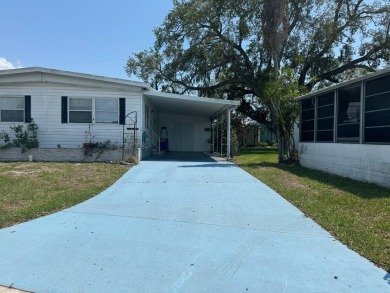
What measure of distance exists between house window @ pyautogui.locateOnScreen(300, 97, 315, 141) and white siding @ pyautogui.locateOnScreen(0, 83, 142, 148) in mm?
6519

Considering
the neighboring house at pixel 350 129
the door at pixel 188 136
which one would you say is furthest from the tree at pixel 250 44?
the neighboring house at pixel 350 129

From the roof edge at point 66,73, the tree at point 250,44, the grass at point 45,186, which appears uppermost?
the tree at point 250,44

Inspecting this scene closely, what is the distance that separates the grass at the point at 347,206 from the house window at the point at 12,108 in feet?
Result: 31.5

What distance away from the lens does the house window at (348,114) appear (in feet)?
33.0

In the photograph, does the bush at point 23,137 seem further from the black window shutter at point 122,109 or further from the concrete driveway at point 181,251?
the concrete driveway at point 181,251

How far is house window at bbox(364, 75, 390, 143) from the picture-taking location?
825cm

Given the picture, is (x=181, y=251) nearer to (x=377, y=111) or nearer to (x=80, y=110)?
(x=377, y=111)

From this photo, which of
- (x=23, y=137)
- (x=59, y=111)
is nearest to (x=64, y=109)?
(x=59, y=111)

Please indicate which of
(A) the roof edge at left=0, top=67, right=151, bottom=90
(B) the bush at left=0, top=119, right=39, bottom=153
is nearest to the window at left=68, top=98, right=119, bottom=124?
(A) the roof edge at left=0, top=67, right=151, bottom=90

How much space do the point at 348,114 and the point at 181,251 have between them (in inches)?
346

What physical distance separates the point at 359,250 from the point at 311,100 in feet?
31.6

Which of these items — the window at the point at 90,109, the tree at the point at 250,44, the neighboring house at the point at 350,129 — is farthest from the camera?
the tree at the point at 250,44

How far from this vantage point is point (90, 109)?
13.4 metres

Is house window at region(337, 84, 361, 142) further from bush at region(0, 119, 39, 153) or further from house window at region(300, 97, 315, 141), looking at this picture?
bush at region(0, 119, 39, 153)
